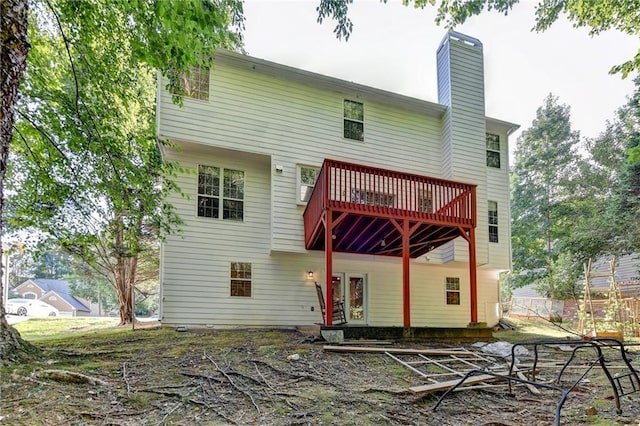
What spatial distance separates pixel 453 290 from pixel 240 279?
693cm

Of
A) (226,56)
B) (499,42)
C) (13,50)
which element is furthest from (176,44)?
(499,42)

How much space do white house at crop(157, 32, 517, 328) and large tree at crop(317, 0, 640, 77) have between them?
10.5 ft

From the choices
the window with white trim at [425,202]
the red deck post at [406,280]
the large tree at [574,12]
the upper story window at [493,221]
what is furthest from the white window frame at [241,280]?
the upper story window at [493,221]

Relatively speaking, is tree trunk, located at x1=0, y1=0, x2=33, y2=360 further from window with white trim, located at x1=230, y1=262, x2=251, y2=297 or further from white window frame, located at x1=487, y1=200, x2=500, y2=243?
white window frame, located at x1=487, y1=200, x2=500, y2=243

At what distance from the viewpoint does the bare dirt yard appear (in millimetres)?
3361

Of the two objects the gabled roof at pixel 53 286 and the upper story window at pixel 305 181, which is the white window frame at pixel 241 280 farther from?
the gabled roof at pixel 53 286

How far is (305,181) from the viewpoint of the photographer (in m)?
10.4

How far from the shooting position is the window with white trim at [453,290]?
11711 mm

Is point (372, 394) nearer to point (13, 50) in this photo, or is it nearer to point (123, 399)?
point (123, 399)

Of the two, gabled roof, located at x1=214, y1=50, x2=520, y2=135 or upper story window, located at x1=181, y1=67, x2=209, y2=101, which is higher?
gabled roof, located at x1=214, y1=50, x2=520, y2=135

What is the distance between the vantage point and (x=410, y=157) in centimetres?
1147

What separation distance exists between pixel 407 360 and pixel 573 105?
82.7 ft

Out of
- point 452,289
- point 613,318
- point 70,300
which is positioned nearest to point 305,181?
point 452,289

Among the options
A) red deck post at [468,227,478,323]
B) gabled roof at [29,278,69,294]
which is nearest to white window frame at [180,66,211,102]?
red deck post at [468,227,478,323]
